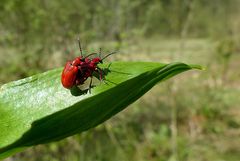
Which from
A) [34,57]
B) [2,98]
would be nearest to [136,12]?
[34,57]

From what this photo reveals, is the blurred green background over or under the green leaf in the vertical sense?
under

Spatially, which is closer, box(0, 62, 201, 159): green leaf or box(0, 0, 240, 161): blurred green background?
box(0, 62, 201, 159): green leaf

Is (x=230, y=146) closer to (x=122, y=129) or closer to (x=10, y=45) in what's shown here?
(x=122, y=129)

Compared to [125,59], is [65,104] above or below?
above

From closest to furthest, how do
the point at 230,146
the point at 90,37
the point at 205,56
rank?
the point at 90,37, the point at 230,146, the point at 205,56

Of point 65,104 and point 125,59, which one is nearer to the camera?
point 65,104
